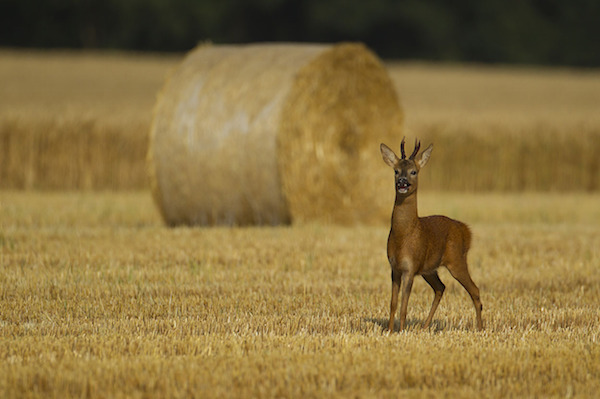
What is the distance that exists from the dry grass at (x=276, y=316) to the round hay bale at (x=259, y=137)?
0.67m

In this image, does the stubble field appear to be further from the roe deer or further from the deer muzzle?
the deer muzzle

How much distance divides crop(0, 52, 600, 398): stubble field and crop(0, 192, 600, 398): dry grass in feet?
0.06

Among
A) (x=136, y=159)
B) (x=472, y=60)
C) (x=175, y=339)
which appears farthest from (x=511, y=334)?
(x=472, y=60)

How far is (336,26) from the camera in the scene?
4091cm

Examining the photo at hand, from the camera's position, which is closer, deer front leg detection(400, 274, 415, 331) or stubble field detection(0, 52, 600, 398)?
stubble field detection(0, 52, 600, 398)

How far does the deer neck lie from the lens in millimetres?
7215

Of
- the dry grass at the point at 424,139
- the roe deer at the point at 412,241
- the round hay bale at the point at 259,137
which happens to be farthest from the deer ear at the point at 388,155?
the dry grass at the point at 424,139

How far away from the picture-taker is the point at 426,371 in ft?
19.9

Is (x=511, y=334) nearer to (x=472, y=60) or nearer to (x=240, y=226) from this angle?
(x=240, y=226)

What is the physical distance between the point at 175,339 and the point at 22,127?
13441 millimetres

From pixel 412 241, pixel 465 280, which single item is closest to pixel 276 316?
pixel 412 241

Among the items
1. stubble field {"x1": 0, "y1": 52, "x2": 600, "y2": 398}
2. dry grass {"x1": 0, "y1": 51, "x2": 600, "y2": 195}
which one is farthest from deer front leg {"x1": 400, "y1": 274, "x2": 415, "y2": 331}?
dry grass {"x1": 0, "y1": 51, "x2": 600, "y2": 195}

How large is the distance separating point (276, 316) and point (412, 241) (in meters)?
1.23

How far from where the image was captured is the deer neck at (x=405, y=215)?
23.7 feet
